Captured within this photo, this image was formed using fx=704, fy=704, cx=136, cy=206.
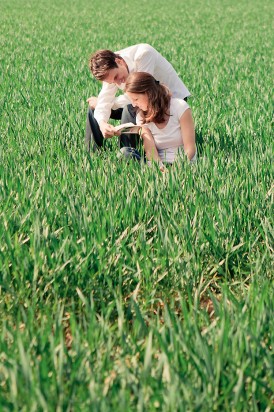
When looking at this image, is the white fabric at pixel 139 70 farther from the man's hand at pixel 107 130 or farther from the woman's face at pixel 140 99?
the woman's face at pixel 140 99

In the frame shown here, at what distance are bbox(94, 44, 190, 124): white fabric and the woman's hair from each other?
40cm

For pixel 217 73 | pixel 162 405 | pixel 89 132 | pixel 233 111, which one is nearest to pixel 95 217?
pixel 162 405

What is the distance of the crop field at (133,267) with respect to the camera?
6.19 ft

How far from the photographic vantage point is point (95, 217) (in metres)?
3.13

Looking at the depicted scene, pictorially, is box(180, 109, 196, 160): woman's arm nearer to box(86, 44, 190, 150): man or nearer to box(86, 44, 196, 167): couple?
box(86, 44, 196, 167): couple

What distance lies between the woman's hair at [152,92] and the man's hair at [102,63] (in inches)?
10.1

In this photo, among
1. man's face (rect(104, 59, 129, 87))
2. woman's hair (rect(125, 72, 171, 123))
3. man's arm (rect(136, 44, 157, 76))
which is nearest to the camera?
woman's hair (rect(125, 72, 171, 123))

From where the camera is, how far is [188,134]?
4480mm

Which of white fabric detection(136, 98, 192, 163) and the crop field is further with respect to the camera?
white fabric detection(136, 98, 192, 163)

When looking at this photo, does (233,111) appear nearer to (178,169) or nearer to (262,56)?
(178,169)

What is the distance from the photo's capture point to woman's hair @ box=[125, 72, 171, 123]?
426 centimetres

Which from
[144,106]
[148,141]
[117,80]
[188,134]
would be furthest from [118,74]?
[188,134]

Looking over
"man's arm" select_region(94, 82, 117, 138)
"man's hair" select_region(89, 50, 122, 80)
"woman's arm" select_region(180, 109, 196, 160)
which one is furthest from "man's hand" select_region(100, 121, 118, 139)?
"woman's arm" select_region(180, 109, 196, 160)

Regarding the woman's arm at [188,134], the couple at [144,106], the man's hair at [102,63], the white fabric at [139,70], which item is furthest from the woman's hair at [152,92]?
the white fabric at [139,70]
